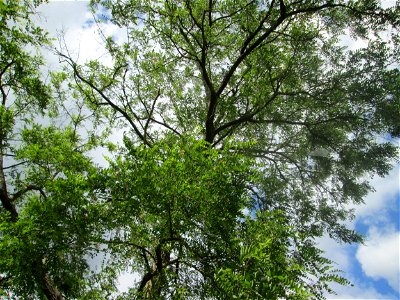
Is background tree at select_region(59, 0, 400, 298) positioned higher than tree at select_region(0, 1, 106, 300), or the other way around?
background tree at select_region(59, 0, 400, 298)

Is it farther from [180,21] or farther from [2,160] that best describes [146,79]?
[2,160]

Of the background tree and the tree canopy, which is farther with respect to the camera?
the background tree

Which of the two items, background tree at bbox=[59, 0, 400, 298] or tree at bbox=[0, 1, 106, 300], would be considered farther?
background tree at bbox=[59, 0, 400, 298]

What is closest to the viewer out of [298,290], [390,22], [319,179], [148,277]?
[298,290]

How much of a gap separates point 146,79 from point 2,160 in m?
4.74

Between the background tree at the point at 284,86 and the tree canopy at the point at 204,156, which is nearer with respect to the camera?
the tree canopy at the point at 204,156

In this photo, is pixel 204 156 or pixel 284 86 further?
pixel 284 86

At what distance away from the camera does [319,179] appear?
11812 millimetres

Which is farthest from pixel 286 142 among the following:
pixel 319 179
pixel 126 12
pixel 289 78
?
pixel 126 12

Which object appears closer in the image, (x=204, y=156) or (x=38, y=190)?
(x=204, y=156)

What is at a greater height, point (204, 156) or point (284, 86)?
point (284, 86)

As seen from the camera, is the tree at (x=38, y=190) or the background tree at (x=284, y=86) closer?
the tree at (x=38, y=190)

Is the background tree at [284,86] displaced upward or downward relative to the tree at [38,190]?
upward

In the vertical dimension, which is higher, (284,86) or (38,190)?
(284,86)
